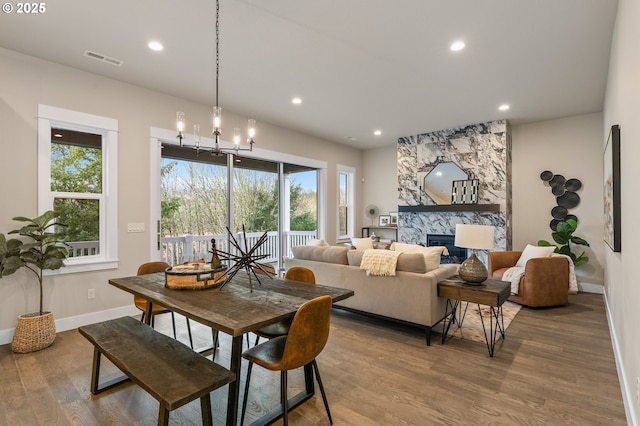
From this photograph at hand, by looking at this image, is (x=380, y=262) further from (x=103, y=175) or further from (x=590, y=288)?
(x=590, y=288)

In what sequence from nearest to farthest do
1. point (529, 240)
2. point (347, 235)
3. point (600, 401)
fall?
point (600, 401) < point (529, 240) < point (347, 235)

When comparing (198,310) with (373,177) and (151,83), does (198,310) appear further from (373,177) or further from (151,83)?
(373,177)

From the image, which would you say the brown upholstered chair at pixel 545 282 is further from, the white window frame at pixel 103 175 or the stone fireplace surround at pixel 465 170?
the white window frame at pixel 103 175

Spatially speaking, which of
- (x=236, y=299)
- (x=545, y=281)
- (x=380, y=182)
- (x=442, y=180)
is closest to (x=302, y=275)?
(x=236, y=299)

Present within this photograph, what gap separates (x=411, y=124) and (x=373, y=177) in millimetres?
2287

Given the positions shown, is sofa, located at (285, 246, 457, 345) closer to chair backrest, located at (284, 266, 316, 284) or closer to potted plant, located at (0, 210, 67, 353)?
chair backrest, located at (284, 266, 316, 284)

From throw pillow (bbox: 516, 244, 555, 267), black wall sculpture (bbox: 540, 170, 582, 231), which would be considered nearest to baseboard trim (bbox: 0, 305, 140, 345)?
throw pillow (bbox: 516, 244, 555, 267)

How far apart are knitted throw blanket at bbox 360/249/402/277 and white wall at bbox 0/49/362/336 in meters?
2.91

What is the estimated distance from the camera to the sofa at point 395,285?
128 inches

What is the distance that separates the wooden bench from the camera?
1.53 meters

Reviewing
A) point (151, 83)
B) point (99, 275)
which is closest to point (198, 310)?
point (99, 275)

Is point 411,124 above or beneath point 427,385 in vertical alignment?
above

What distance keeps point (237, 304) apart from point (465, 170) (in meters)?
5.44

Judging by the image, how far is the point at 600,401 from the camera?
223cm
